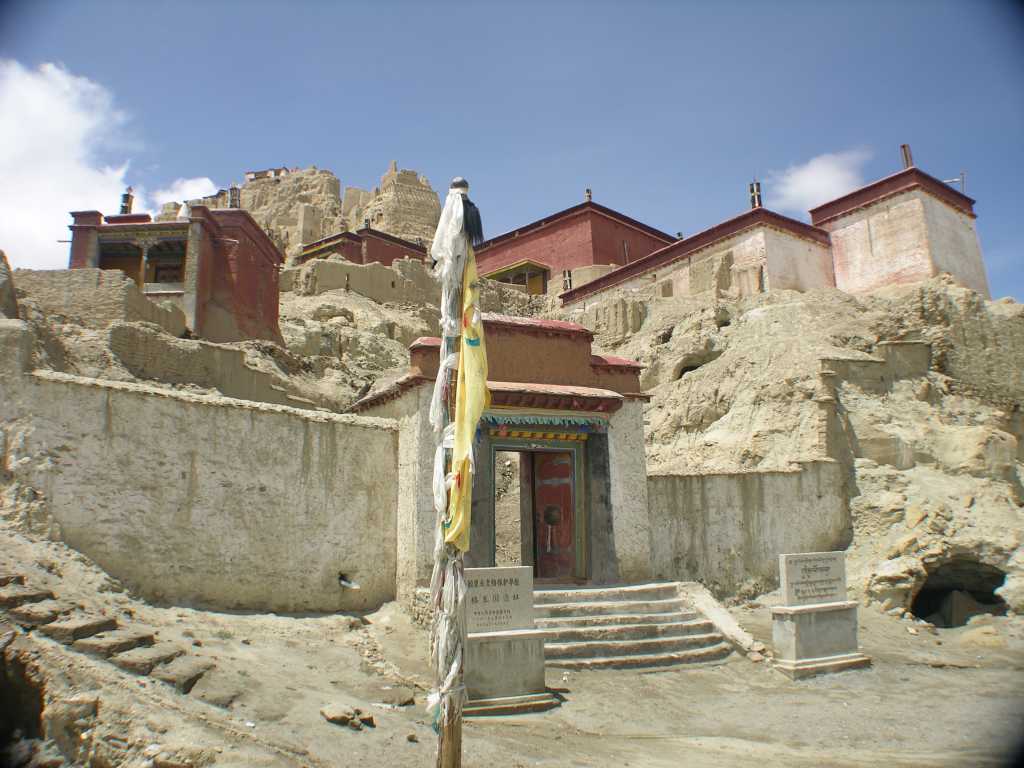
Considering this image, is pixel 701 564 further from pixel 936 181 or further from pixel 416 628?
pixel 936 181

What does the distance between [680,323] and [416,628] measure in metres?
13.3

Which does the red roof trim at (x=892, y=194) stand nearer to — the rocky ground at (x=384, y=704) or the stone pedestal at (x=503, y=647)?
the rocky ground at (x=384, y=704)

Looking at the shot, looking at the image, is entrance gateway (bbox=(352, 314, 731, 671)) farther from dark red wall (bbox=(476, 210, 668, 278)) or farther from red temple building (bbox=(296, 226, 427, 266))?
red temple building (bbox=(296, 226, 427, 266))

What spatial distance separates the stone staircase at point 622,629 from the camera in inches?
392

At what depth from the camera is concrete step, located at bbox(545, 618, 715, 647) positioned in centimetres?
1019

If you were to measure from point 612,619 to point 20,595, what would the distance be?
699 centimetres

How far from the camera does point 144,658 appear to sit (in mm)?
6977

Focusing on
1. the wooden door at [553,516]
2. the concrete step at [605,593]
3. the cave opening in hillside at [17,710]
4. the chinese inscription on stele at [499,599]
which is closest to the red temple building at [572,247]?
the wooden door at [553,516]

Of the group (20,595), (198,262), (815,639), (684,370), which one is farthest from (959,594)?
(198,262)

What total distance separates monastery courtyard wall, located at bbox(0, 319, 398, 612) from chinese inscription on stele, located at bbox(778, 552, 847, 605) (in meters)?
A: 5.60

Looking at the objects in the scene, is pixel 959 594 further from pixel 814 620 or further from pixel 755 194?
pixel 755 194

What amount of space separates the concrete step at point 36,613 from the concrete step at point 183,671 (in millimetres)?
1072

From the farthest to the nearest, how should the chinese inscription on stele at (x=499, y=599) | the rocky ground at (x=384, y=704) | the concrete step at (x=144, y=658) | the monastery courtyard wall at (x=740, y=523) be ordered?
the monastery courtyard wall at (x=740, y=523)
the chinese inscription on stele at (x=499, y=599)
the concrete step at (x=144, y=658)
the rocky ground at (x=384, y=704)

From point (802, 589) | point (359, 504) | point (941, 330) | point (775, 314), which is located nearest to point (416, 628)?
point (359, 504)
